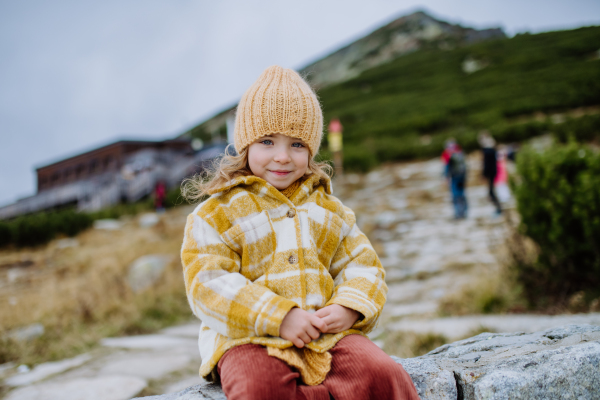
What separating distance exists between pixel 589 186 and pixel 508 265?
3.51 feet

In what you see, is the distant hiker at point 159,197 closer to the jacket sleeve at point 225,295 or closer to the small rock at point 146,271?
the small rock at point 146,271

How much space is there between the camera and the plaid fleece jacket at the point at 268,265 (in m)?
1.37

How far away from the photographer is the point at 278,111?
1.65 m

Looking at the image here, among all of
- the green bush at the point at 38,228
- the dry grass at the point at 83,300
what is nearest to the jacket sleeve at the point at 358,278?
the dry grass at the point at 83,300

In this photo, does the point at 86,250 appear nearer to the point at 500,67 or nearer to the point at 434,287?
the point at 434,287

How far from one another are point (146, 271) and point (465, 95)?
22.3 meters

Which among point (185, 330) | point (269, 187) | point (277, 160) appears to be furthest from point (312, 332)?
point (185, 330)

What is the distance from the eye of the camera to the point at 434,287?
4691 mm

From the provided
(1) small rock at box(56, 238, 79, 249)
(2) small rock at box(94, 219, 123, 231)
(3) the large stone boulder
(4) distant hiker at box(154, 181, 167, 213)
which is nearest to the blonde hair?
(3) the large stone boulder

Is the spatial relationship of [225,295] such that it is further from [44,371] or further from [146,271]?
[146,271]

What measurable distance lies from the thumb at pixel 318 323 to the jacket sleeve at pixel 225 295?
0.28 feet

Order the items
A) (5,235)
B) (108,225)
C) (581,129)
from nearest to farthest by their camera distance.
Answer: (5,235) < (108,225) < (581,129)

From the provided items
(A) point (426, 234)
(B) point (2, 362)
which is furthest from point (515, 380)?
(A) point (426, 234)

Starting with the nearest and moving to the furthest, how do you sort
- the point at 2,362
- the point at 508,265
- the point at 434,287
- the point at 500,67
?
the point at 2,362
the point at 508,265
the point at 434,287
the point at 500,67
